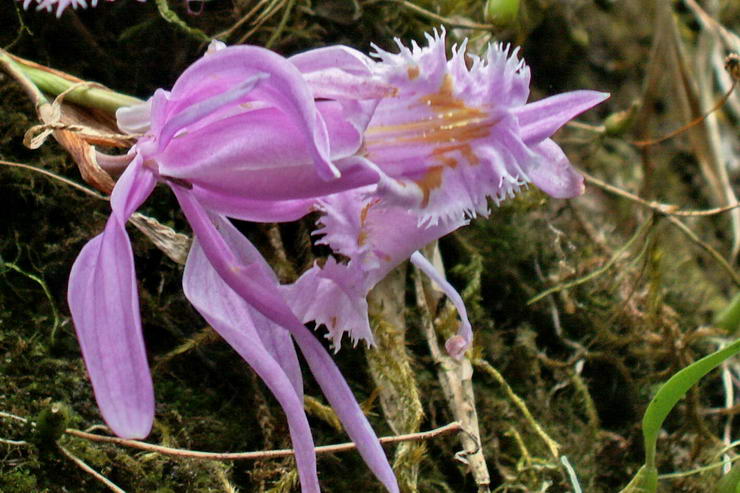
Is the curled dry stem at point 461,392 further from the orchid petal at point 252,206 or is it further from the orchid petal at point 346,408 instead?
the orchid petal at point 252,206

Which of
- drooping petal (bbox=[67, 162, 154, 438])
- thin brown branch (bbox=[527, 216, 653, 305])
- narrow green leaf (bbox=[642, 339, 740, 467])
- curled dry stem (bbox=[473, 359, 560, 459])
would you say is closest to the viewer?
drooping petal (bbox=[67, 162, 154, 438])

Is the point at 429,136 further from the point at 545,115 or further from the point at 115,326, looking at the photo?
the point at 115,326

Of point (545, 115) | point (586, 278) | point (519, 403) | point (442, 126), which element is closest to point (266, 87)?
point (442, 126)

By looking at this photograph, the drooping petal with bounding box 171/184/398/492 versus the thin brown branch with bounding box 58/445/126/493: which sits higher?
the drooping petal with bounding box 171/184/398/492

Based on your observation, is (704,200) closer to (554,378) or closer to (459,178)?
(554,378)

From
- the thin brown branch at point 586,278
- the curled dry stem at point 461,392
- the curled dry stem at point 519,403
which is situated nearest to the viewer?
the curled dry stem at point 461,392

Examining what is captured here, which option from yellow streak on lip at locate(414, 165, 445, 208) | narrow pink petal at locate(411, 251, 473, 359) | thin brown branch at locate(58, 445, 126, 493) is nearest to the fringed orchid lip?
yellow streak on lip at locate(414, 165, 445, 208)

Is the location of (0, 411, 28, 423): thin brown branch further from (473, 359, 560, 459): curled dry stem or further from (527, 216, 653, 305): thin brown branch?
(527, 216, 653, 305): thin brown branch

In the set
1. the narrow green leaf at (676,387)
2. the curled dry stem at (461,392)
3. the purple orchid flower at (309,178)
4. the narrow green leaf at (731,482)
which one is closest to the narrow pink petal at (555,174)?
the purple orchid flower at (309,178)
